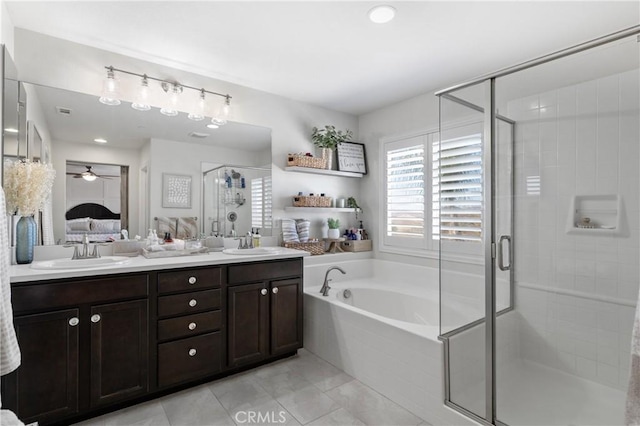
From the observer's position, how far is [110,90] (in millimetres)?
2432

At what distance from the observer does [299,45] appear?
241 centimetres

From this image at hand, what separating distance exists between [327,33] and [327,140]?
4.66 ft

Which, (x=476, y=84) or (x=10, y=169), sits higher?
(x=476, y=84)

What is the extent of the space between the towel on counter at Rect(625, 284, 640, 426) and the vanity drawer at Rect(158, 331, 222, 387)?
2206mm

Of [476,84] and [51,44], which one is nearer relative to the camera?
[476,84]

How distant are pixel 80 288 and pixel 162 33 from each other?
1720mm

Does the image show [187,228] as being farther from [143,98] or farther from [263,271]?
[143,98]

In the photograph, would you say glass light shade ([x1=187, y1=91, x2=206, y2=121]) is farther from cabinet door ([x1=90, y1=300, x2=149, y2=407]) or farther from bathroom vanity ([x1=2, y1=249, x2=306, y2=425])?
cabinet door ([x1=90, y1=300, x2=149, y2=407])

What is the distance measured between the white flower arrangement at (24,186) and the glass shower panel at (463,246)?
2614mm

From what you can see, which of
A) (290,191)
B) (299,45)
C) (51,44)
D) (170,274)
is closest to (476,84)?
(299,45)

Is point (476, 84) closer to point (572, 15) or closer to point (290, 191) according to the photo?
point (572, 15)

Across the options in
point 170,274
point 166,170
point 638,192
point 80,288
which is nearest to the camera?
point 638,192

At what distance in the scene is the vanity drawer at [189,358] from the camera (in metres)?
2.19

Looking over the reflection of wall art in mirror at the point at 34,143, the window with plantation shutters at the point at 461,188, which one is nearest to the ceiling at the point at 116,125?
the reflection of wall art in mirror at the point at 34,143
